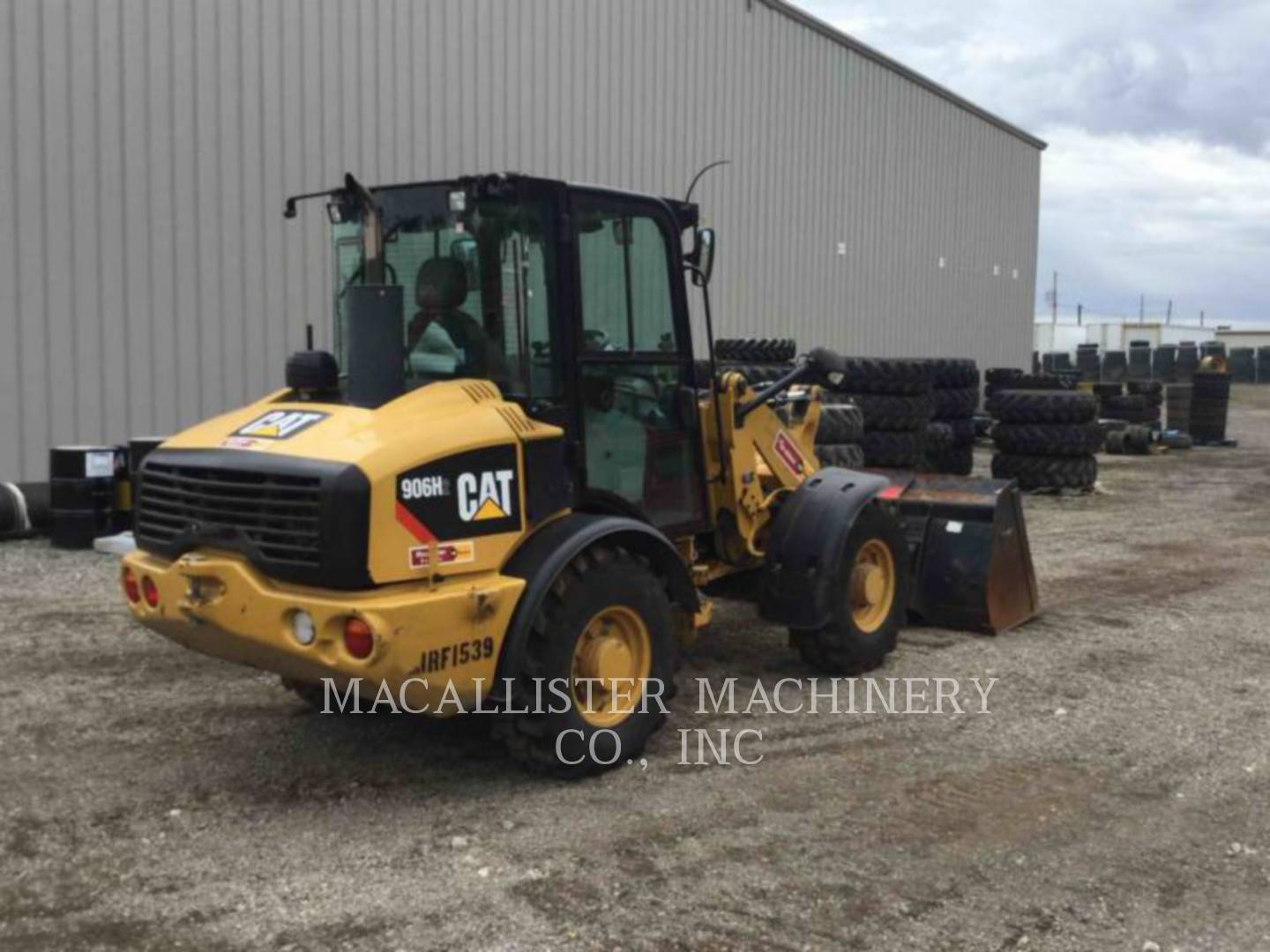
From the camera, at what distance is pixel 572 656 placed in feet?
16.0

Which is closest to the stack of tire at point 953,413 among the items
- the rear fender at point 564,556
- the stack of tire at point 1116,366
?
the rear fender at point 564,556

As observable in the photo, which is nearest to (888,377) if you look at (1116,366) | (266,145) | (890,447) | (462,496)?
(890,447)

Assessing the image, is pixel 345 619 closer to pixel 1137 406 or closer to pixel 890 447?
pixel 890 447

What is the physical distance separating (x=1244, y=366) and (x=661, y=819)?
49.4m

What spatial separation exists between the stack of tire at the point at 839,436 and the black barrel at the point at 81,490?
19.8 feet

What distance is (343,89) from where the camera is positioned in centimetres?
1211

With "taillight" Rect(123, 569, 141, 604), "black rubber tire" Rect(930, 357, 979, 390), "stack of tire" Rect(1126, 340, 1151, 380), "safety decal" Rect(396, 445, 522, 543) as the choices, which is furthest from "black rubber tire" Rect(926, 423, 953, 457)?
"stack of tire" Rect(1126, 340, 1151, 380)

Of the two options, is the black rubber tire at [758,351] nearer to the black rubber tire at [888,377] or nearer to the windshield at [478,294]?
the black rubber tire at [888,377]

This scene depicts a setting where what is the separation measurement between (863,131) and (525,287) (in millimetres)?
17464

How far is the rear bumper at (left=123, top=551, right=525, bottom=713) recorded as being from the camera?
4.29 meters

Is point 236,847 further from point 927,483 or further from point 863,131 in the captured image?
point 863,131

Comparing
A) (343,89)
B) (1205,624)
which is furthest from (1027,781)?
(343,89)

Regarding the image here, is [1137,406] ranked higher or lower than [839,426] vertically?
lower

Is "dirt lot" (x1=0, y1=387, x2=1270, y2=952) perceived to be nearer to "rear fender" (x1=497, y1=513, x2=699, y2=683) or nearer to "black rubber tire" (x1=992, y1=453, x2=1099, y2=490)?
"rear fender" (x1=497, y1=513, x2=699, y2=683)
